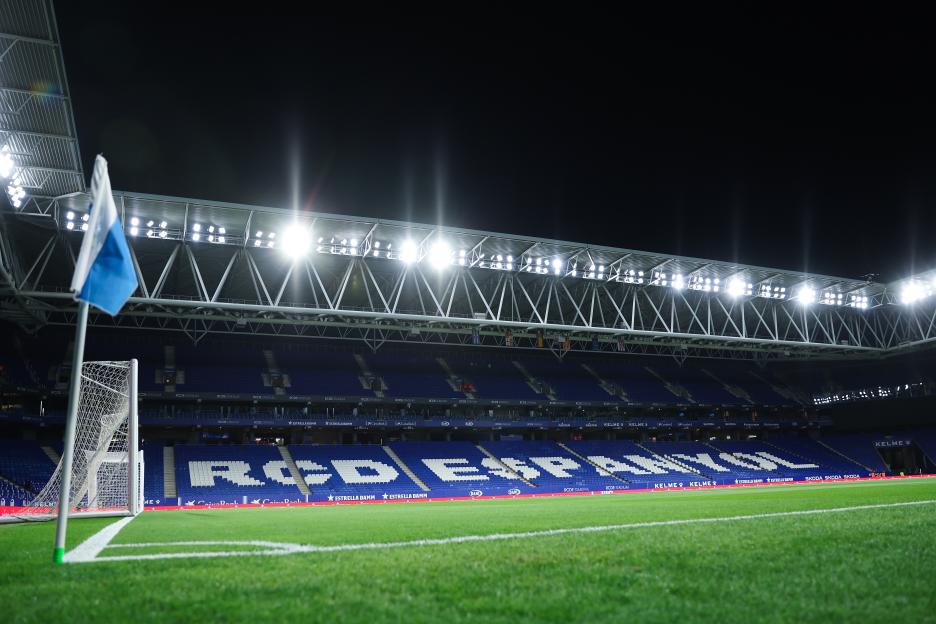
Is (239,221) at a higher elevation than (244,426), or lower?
higher

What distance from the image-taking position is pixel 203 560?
7.01 metres

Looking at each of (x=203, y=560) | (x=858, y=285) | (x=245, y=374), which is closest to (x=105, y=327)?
(x=245, y=374)

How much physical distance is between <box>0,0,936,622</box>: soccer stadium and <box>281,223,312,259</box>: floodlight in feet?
0.40

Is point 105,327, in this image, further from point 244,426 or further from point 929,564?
point 929,564

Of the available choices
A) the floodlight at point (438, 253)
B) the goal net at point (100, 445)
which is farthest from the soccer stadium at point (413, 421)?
the floodlight at point (438, 253)

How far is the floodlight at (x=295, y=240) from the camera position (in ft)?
108

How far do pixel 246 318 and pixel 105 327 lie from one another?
1448 cm

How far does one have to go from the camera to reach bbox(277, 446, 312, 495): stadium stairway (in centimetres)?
3944

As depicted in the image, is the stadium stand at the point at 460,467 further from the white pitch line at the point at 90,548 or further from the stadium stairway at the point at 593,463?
the white pitch line at the point at 90,548

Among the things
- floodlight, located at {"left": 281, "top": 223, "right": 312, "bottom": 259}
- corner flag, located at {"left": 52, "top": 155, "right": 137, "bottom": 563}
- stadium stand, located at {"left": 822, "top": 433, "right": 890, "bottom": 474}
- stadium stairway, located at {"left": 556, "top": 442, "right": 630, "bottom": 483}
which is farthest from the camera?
stadium stand, located at {"left": 822, "top": 433, "right": 890, "bottom": 474}

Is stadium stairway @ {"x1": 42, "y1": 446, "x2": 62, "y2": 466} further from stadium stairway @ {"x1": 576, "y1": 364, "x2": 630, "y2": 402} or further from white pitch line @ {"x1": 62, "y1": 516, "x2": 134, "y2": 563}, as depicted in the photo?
stadium stairway @ {"x1": 576, "y1": 364, "x2": 630, "y2": 402}

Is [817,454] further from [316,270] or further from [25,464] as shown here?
[25,464]

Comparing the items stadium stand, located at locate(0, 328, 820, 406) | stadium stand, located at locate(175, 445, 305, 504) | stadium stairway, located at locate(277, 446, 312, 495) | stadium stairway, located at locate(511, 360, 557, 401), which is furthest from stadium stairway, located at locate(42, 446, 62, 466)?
stadium stairway, located at locate(511, 360, 557, 401)

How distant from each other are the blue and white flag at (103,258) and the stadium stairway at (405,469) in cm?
3623
